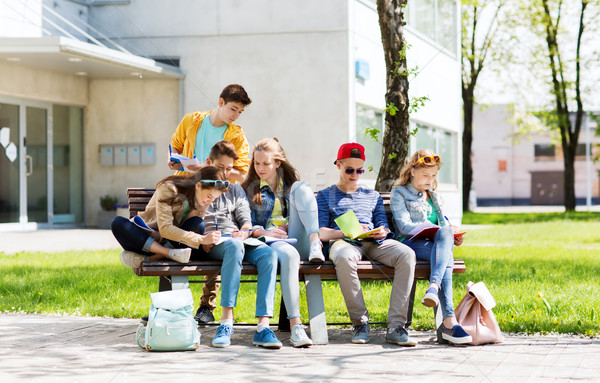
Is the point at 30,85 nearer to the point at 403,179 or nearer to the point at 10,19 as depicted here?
the point at 10,19

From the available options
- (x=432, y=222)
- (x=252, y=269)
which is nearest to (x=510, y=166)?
(x=432, y=222)

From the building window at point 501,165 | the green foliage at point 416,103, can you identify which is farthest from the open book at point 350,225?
the building window at point 501,165

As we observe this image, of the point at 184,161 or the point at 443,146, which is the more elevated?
the point at 443,146

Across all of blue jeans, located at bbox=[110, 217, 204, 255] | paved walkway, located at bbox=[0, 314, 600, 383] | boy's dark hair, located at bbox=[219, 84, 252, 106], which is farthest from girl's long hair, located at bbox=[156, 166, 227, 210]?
paved walkway, located at bbox=[0, 314, 600, 383]

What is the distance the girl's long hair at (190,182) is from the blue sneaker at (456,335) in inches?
69.2

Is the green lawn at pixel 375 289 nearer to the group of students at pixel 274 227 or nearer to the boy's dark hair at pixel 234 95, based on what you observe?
the group of students at pixel 274 227

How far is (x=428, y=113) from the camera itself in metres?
21.2

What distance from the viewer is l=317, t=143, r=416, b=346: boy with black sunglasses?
5465 mm

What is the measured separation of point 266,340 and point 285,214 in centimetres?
112

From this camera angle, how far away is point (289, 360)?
4848mm

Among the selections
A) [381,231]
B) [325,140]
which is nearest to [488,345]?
[381,231]

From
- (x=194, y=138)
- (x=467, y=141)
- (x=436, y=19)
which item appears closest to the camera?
(x=194, y=138)

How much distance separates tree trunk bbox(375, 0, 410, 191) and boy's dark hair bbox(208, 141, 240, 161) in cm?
367

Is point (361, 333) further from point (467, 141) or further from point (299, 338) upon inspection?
point (467, 141)
